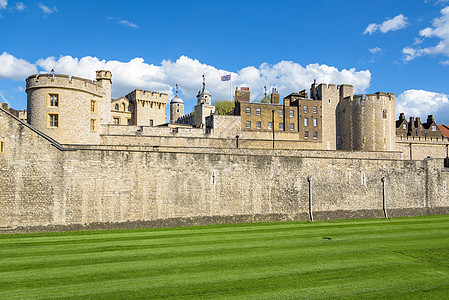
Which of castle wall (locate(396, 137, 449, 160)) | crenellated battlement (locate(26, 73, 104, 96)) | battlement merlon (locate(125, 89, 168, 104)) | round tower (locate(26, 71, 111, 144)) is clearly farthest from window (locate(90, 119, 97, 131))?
castle wall (locate(396, 137, 449, 160))

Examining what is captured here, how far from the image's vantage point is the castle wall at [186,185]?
19.8 m

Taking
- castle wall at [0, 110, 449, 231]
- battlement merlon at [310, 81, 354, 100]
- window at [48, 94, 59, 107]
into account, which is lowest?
castle wall at [0, 110, 449, 231]

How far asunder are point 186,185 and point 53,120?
10.5 metres

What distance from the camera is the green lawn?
992cm

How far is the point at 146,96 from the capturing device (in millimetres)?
60250

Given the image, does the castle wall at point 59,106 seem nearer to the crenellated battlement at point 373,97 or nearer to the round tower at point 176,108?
the crenellated battlement at point 373,97

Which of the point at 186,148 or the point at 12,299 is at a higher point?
the point at 186,148

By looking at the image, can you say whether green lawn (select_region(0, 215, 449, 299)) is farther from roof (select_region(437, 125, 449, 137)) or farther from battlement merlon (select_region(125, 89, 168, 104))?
roof (select_region(437, 125, 449, 137))

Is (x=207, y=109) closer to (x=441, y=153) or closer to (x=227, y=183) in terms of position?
(x=227, y=183)

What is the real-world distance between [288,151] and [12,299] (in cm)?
2547

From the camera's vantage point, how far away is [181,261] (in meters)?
13.0

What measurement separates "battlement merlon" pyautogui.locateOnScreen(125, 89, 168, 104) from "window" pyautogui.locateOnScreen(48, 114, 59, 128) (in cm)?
3440

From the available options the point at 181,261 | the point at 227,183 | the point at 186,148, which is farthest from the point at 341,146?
the point at 181,261

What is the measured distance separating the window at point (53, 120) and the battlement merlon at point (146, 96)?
113 feet
